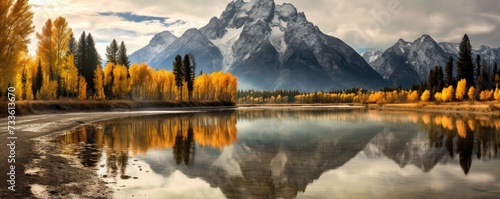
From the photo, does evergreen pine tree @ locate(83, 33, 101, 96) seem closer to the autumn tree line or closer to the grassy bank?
the autumn tree line

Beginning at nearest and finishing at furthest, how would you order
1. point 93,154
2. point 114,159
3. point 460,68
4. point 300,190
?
point 300,190 < point 114,159 < point 93,154 < point 460,68

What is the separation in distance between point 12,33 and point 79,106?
37716 mm

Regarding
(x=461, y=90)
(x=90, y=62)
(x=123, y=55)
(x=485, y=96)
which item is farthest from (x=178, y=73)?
(x=485, y=96)

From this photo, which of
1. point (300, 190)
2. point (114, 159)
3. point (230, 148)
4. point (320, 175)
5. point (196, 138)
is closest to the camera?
point (300, 190)

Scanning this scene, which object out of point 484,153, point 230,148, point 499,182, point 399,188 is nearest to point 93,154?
point 230,148

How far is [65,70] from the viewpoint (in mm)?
90562

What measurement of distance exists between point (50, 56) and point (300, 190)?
83935mm

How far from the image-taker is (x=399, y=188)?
1580 centimetres

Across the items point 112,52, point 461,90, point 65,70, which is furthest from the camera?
point 461,90

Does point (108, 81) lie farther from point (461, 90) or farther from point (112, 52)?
point (461, 90)

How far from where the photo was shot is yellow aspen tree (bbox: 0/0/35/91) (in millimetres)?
41812

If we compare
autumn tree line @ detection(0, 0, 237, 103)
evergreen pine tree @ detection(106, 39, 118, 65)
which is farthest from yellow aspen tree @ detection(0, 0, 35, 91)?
Answer: evergreen pine tree @ detection(106, 39, 118, 65)

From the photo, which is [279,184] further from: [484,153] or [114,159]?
[484,153]

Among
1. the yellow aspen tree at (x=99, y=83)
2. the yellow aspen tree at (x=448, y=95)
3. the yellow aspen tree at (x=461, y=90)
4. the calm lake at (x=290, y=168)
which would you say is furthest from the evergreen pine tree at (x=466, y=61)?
the calm lake at (x=290, y=168)
